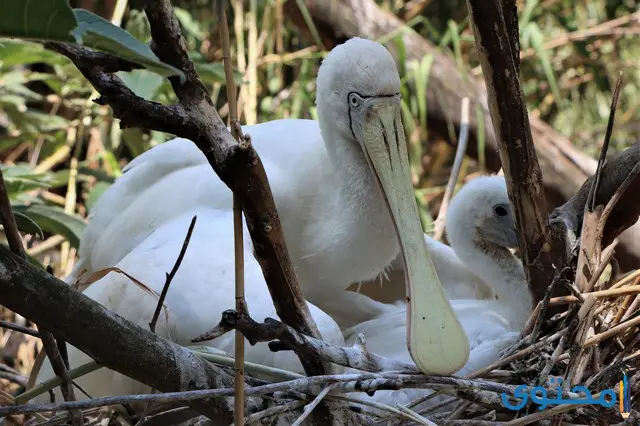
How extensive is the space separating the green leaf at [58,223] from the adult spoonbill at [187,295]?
311mm

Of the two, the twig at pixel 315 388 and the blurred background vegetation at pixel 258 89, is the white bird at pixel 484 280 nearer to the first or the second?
the twig at pixel 315 388

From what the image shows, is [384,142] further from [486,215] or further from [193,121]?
[193,121]

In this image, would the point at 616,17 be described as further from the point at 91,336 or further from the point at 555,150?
the point at 91,336

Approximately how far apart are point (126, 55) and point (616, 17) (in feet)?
14.1

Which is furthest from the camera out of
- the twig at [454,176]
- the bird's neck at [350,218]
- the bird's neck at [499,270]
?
the twig at [454,176]

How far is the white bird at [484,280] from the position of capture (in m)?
2.15

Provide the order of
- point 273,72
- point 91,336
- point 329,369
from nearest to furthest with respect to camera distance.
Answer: point 91,336 → point 329,369 → point 273,72

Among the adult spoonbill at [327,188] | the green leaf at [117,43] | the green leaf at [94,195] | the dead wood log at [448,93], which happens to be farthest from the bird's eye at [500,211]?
the green leaf at [117,43]

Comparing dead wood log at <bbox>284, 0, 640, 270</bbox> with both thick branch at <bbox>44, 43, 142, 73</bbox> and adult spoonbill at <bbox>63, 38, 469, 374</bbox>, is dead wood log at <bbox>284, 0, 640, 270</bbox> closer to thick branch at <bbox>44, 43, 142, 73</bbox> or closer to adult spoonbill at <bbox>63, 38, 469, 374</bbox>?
adult spoonbill at <bbox>63, 38, 469, 374</bbox>

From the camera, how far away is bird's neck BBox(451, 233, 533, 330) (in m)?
2.31

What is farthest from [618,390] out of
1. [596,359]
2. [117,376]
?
[117,376]

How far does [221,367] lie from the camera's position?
1.51 metres

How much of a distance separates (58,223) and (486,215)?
1098 millimetres

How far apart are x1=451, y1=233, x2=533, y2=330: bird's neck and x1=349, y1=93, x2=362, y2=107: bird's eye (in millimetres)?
565
